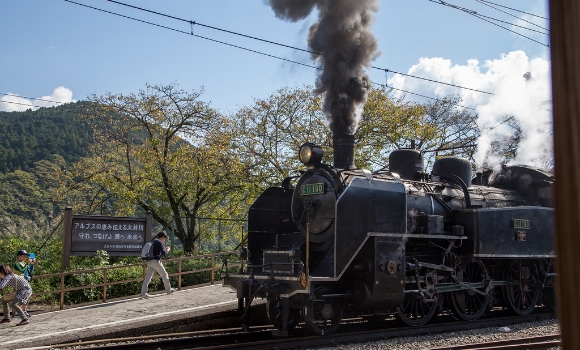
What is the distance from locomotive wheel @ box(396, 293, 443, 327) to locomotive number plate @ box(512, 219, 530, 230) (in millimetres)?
2257

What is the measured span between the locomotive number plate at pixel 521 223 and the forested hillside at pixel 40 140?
1502 inches

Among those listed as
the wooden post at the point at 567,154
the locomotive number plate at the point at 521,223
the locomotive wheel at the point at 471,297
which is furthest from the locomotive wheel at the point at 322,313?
the wooden post at the point at 567,154

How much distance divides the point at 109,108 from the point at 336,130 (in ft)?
50.9

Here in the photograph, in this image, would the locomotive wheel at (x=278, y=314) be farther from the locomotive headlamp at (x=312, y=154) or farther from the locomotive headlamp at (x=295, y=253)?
the locomotive headlamp at (x=312, y=154)

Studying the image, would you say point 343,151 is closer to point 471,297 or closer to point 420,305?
point 420,305

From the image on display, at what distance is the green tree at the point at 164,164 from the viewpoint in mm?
22156

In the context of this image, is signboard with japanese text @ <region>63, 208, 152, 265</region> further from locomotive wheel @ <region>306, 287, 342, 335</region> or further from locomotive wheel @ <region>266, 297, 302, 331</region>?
locomotive wheel @ <region>306, 287, 342, 335</region>

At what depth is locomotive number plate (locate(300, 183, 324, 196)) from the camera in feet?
30.4

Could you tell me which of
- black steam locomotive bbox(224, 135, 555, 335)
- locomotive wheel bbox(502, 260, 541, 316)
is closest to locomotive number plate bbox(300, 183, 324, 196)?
black steam locomotive bbox(224, 135, 555, 335)

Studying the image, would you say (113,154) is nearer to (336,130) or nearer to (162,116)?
(162,116)

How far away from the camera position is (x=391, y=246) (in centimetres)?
883

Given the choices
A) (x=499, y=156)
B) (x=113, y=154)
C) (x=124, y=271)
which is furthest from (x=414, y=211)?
(x=113, y=154)

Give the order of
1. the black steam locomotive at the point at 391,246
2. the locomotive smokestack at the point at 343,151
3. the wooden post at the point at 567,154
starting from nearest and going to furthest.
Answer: the wooden post at the point at 567,154
the black steam locomotive at the point at 391,246
the locomotive smokestack at the point at 343,151

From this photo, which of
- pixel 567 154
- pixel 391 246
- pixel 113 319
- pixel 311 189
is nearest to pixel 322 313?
pixel 391 246
